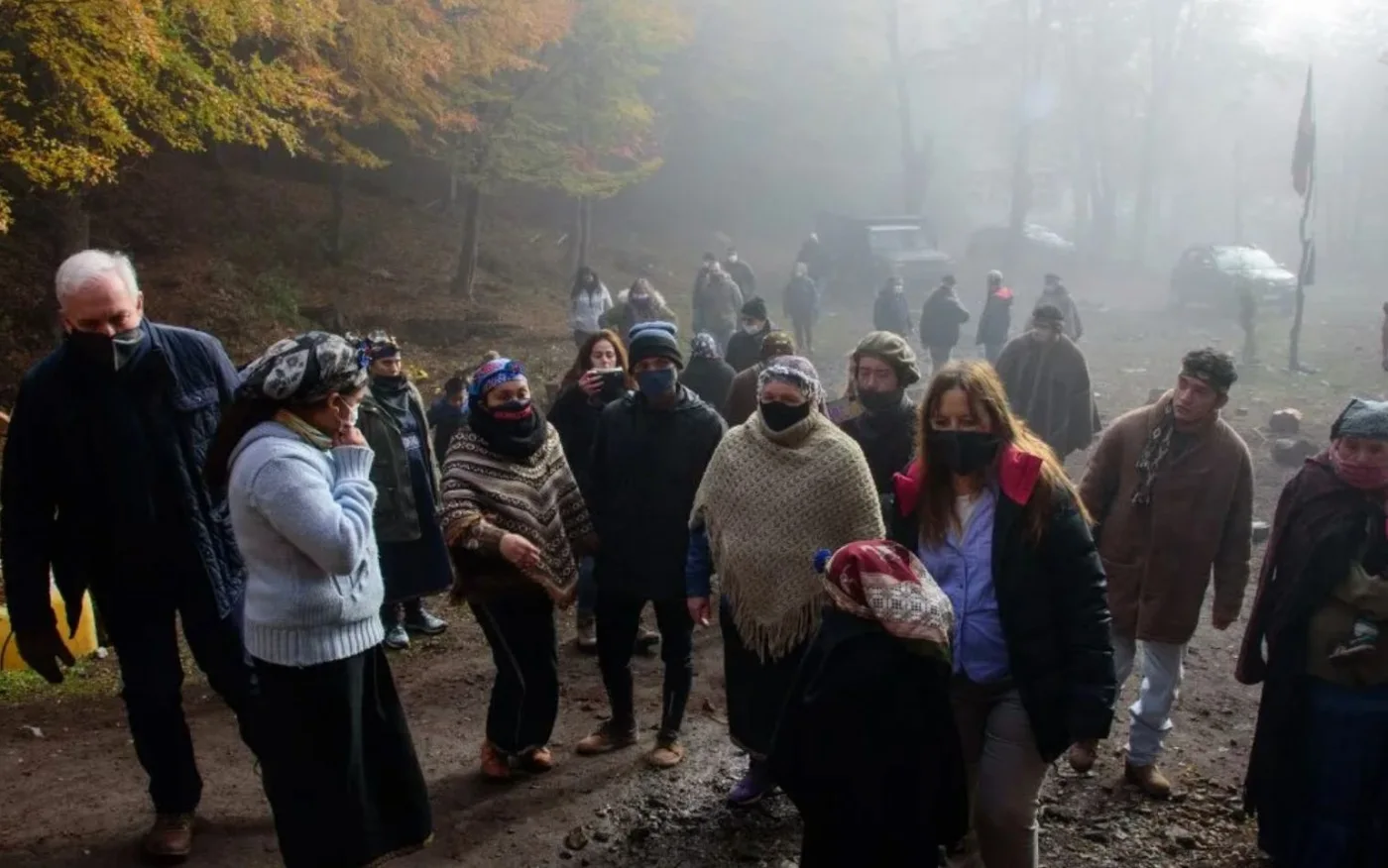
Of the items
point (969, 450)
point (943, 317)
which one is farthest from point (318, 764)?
point (943, 317)

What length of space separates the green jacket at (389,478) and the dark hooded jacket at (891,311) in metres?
13.0

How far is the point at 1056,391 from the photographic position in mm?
9094

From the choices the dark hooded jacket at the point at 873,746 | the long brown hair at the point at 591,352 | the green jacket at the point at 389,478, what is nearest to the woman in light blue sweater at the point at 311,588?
the dark hooded jacket at the point at 873,746

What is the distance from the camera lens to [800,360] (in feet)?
14.8

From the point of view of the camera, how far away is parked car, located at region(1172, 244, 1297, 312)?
25.0 metres

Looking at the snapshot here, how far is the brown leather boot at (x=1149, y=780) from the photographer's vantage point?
4996mm

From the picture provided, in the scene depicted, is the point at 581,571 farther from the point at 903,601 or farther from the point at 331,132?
the point at 331,132

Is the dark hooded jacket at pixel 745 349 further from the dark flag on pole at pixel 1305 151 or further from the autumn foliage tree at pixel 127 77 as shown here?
the dark flag on pole at pixel 1305 151

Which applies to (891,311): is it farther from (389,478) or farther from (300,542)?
(300,542)

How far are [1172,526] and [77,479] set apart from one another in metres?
4.63

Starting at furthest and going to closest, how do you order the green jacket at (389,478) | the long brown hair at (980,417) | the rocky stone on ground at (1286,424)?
the rocky stone on ground at (1286,424), the green jacket at (389,478), the long brown hair at (980,417)

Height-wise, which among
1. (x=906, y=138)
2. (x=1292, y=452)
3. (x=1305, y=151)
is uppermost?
(x=906, y=138)

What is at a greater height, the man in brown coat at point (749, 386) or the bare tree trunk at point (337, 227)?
the bare tree trunk at point (337, 227)

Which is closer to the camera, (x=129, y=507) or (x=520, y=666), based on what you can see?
(x=129, y=507)
